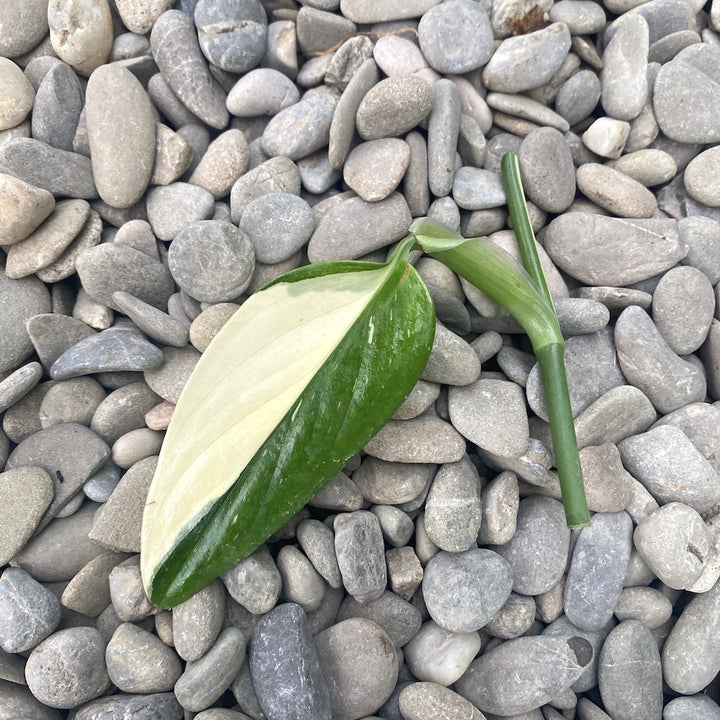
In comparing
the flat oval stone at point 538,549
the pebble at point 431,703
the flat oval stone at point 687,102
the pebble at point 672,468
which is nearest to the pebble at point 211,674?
the pebble at point 431,703

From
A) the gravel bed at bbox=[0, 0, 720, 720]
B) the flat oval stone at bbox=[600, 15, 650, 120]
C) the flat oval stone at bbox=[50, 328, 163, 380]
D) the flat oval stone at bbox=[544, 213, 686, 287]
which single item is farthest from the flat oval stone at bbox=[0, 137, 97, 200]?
the flat oval stone at bbox=[600, 15, 650, 120]

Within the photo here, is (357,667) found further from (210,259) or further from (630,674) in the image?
(210,259)

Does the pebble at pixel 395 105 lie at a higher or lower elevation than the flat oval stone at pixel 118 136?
lower

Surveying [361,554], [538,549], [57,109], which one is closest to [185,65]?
[57,109]

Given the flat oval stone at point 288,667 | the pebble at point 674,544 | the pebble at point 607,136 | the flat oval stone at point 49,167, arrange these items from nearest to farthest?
the flat oval stone at point 288,667 → the pebble at point 674,544 → the flat oval stone at point 49,167 → the pebble at point 607,136

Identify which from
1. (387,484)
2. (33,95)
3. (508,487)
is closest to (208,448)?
(387,484)

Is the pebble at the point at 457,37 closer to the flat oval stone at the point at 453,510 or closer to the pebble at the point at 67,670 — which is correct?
the flat oval stone at the point at 453,510
